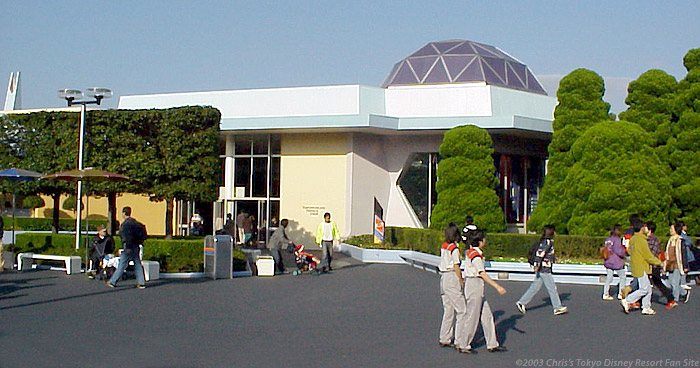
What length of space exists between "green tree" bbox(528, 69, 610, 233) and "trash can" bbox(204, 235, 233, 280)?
1118 centimetres

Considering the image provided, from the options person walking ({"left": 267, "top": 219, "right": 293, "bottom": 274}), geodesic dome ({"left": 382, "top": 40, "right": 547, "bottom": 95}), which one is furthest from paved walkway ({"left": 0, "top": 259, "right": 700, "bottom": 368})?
geodesic dome ({"left": 382, "top": 40, "right": 547, "bottom": 95})

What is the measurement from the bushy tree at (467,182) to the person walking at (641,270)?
1106 centimetres

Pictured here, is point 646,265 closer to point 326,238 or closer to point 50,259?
point 326,238

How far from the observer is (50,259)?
784 inches

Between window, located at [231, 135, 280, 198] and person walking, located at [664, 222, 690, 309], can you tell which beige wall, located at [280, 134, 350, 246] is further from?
person walking, located at [664, 222, 690, 309]

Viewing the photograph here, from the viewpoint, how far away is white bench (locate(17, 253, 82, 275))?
61.6 ft

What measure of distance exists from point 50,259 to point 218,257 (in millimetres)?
4867

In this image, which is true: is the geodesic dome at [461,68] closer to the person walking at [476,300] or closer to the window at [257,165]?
the window at [257,165]

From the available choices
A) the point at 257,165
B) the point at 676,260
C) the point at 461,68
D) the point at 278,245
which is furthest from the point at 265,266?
the point at 461,68

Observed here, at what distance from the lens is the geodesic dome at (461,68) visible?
3106cm

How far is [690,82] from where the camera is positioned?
24672 millimetres

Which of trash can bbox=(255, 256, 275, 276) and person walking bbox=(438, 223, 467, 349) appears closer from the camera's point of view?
person walking bbox=(438, 223, 467, 349)

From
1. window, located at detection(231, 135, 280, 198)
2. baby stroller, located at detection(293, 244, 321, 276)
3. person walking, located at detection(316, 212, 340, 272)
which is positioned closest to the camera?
baby stroller, located at detection(293, 244, 321, 276)

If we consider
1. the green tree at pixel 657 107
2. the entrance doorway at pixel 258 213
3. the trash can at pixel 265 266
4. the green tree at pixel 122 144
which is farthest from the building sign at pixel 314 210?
the green tree at pixel 657 107
